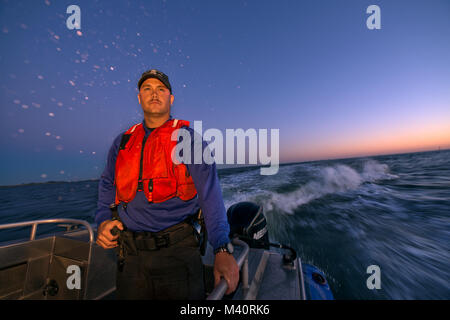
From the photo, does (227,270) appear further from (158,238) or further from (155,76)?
(155,76)

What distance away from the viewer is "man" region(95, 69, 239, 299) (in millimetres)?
1058

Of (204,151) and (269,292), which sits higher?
(204,151)

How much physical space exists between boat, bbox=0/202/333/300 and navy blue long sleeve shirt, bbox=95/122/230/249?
99 centimetres

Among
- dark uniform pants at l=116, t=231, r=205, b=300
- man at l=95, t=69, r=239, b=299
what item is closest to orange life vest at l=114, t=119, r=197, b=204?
man at l=95, t=69, r=239, b=299

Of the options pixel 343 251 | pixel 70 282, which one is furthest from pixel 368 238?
pixel 70 282

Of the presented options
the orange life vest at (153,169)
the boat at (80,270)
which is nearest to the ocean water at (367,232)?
the boat at (80,270)

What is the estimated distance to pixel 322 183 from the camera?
9.53m

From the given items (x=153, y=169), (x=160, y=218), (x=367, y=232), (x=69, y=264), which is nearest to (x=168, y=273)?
(x=160, y=218)

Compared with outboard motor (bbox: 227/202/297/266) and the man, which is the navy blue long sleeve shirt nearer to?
the man

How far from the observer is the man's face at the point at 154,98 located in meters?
1.34
